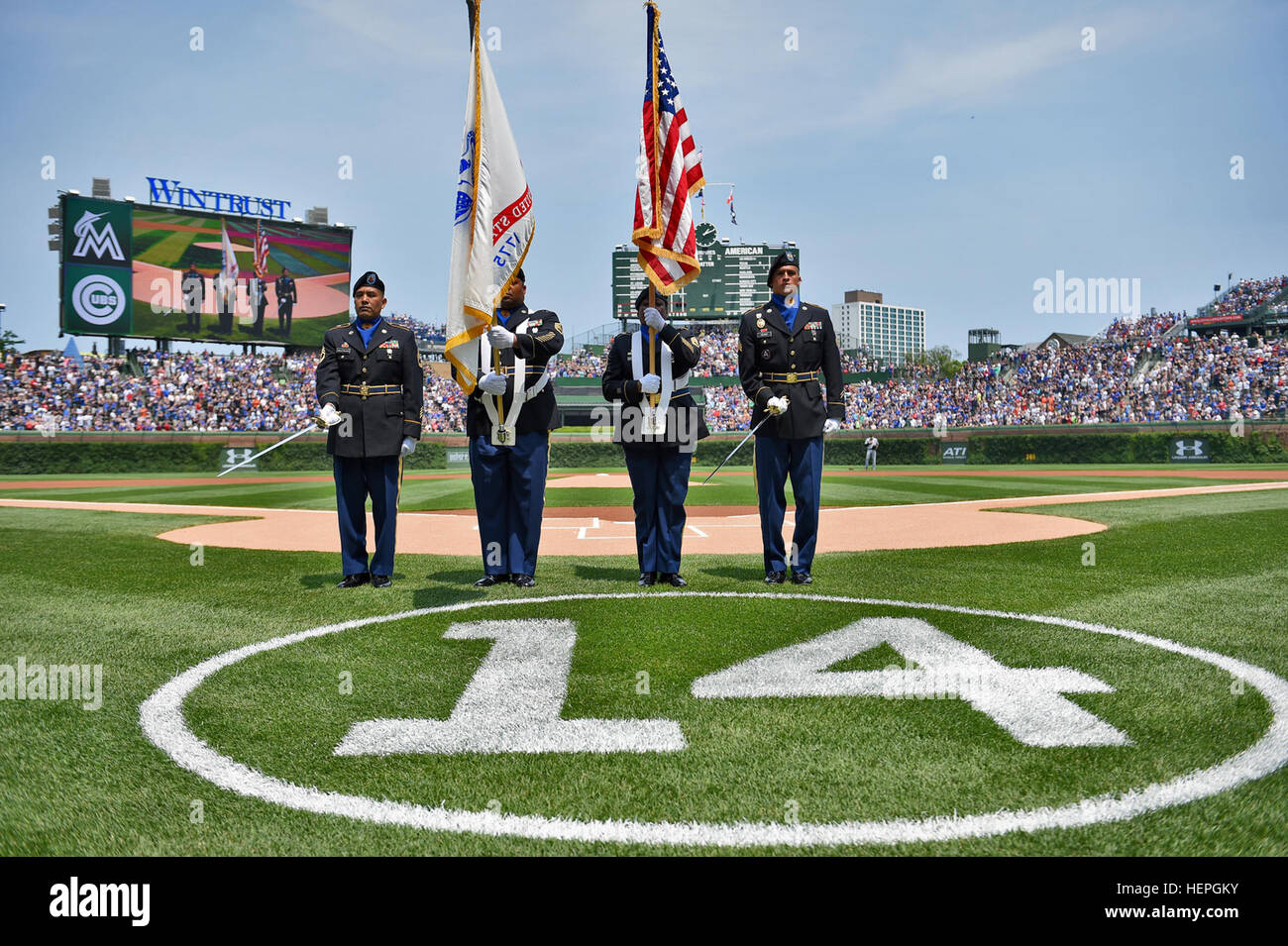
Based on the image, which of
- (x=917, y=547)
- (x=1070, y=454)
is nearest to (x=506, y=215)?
(x=917, y=547)

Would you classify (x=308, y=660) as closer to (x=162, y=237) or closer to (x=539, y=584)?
(x=539, y=584)

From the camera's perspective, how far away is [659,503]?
7.25 metres

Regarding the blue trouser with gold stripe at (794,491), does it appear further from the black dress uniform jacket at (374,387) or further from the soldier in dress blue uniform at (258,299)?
the soldier in dress blue uniform at (258,299)

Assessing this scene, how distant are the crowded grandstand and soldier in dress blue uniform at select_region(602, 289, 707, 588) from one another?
123 feet

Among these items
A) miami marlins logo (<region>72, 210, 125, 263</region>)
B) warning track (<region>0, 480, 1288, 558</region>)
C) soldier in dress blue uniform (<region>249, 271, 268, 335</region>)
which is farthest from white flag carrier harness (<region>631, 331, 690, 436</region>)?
soldier in dress blue uniform (<region>249, 271, 268, 335</region>)

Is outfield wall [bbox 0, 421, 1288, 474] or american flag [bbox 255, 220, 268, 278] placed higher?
american flag [bbox 255, 220, 268, 278]

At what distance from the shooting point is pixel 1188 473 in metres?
29.5

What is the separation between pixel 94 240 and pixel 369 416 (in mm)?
52007

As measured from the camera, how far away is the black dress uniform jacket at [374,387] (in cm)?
706

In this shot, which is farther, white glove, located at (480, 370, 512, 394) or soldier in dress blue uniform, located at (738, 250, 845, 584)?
soldier in dress blue uniform, located at (738, 250, 845, 584)

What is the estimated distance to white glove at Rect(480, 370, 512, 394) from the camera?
673 centimetres

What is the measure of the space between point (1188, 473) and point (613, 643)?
3107cm

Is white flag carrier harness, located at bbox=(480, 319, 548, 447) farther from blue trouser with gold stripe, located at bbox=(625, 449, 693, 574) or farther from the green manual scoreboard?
the green manual scoreboard

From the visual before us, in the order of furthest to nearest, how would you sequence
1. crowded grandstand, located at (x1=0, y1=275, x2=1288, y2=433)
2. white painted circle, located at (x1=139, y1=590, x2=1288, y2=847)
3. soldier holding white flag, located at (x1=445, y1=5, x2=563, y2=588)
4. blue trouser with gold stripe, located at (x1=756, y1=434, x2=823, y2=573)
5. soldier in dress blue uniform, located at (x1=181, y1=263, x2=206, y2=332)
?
soldier in dress blue uniform, located at (x1=181, y1=263, x2=206, y2=332)
crowded grandstand, located at (x1=0, y1=275, x2=1288, y2=433)
blue trouser with gold stripe, located at (x1=756, y1=434, x2=823, y2=573)
soldier holding white flag, located at (x1=445, y1=5, x2=563, y2=588)
white painted circle, located at (x1=139, y1=590, x2=1288, y2=847)
